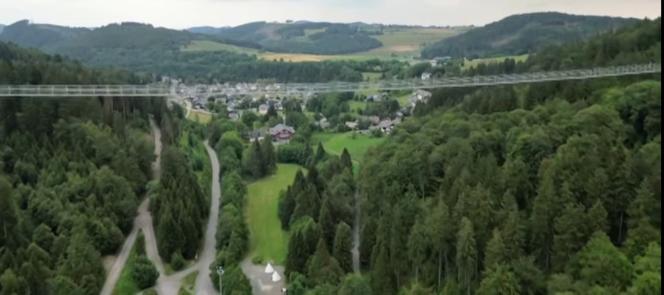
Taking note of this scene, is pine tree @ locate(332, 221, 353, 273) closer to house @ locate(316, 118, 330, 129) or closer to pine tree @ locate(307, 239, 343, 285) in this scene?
pine tree @ locate(307, 239, 343, 285)

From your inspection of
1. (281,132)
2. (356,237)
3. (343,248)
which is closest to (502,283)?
(343,248)

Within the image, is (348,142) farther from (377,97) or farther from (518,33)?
(518,33)

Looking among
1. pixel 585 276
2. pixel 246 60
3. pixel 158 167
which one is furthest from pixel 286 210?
pixel 246 60

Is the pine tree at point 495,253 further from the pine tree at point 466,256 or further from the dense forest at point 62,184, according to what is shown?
the dense forest at point 62,184

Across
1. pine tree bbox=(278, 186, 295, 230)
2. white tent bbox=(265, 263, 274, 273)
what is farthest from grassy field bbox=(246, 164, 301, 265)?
white tent bbox=(265, 263, 274, 273)

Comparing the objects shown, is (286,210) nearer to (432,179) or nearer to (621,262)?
(432,179)

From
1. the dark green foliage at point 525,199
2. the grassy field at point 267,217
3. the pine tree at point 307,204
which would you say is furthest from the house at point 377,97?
the dark green foliage at point 525,199

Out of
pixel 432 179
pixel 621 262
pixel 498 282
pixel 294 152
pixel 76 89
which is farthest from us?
pixel 294 152
